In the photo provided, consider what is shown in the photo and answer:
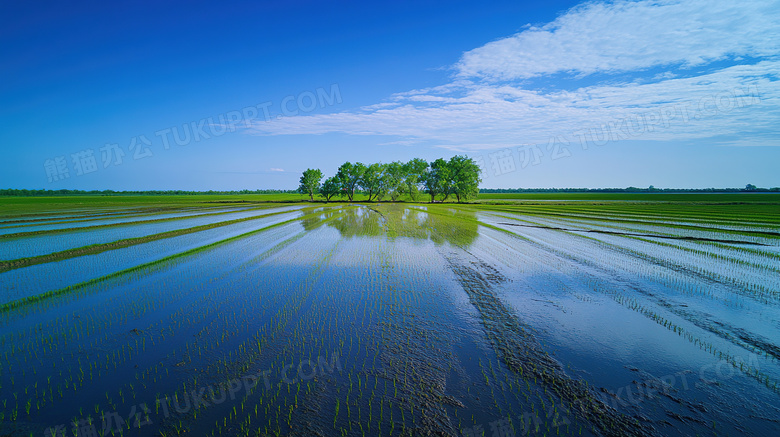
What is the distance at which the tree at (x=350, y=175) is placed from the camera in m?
84.4

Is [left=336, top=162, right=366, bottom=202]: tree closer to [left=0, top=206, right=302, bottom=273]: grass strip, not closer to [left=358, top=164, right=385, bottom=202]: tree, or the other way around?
[left=358, top=164, right=385, bottom=202]: tree

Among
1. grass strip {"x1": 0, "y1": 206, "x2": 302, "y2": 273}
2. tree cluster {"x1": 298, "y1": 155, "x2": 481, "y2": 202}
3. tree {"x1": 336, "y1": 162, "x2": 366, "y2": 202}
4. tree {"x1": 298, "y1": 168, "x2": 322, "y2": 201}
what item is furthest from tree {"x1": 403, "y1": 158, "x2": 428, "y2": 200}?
grass strip {"x1": 0, "y1": 206, "x2": 302, "y2": 273}

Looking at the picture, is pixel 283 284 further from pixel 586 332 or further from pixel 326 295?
pixel 586 332

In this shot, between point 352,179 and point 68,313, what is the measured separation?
77512mm

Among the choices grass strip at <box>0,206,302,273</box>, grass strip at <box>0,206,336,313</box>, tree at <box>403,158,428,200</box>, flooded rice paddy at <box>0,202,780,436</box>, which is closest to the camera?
flooded rice paddy at <box>0,202,780,436</box>

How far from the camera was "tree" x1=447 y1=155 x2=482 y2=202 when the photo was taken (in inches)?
2739

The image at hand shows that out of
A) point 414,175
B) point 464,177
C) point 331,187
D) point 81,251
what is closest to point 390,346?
point 81,251

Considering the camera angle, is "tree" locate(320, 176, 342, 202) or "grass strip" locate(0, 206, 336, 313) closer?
"grass strip" locate(0, 206, 336, 313)

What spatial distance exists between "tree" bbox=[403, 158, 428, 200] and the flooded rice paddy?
216 ft

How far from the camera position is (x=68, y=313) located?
8.62 meters

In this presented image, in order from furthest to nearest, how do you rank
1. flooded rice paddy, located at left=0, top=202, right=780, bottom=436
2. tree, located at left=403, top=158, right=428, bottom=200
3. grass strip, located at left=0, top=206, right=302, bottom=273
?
tree, located at left=403, top=158, right=428, bottom=200 → grass strip, located at left=0, top=206, right=302, bottom=273 → flooded rice paddy, located at left=0, top=202, right=780, bottom=436

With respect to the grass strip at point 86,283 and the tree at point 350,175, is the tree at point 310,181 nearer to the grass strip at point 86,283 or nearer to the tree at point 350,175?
the tree at point 350,175

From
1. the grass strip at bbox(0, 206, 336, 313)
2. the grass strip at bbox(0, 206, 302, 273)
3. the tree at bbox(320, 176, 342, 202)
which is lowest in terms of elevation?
the grass strip at bbox(0, 206, 336, 313)

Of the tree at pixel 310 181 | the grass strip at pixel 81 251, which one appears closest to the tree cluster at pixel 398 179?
the tree at pixel 310 181
